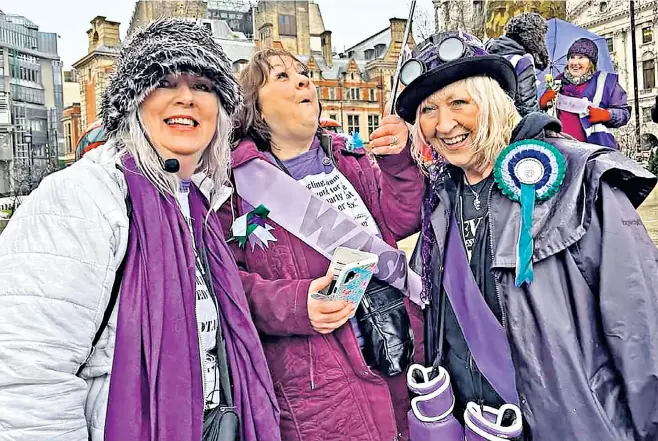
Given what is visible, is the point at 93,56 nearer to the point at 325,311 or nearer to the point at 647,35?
the point at 647,35

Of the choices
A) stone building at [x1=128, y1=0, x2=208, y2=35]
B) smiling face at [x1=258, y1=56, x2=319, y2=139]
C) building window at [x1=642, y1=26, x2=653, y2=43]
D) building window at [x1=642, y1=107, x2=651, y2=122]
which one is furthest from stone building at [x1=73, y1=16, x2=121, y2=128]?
smiling face at [x1=258, y1=56, x2=319, y2=139]

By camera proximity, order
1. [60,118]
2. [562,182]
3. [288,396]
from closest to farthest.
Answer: [562,182] → [288,396] → [60,118]

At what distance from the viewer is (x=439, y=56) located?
6.78 ft

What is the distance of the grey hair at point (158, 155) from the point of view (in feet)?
5.87

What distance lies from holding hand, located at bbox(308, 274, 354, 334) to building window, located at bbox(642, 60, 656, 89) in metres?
43.0

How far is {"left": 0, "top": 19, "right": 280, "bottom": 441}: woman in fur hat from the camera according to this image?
1452 mm

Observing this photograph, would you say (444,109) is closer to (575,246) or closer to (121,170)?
(575,246)

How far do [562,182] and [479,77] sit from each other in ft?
1.54

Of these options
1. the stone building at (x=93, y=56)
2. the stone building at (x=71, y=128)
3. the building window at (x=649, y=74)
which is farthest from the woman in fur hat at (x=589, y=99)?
the stone building at (x=71, y=128)

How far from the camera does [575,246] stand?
1.82 metres

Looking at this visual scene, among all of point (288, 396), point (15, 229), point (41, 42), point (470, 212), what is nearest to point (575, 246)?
point (470, 212)

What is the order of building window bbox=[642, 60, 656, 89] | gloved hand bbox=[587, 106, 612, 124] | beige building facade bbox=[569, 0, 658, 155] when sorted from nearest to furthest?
1. gloved hand bbox=[587, 106, 612, 124]
2. beige building facade bbox=[569, 0, 658, 155]
3. building window bbox=[642, 60, 656, 89]

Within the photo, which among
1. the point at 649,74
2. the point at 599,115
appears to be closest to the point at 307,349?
the point at 599,115

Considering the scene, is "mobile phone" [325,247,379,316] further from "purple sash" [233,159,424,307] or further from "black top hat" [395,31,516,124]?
"black top hat" [395,31,516,124]
